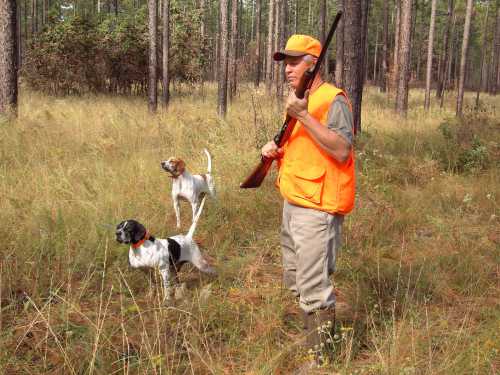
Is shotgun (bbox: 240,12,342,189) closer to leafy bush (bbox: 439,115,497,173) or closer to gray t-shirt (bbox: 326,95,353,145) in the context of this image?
gray t-shirt (bbox: 326,95,353,145)

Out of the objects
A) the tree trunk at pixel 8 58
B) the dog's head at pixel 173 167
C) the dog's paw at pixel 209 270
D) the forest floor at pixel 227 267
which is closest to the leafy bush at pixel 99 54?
the tree trunk at pixel 8 58

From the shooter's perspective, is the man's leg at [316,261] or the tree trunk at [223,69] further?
the tree trunk at [223,69]

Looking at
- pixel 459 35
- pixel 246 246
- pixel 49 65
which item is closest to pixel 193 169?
pixel 246 246

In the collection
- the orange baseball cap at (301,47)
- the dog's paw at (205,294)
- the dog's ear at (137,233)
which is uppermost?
the orange baseball cap at (301,47)

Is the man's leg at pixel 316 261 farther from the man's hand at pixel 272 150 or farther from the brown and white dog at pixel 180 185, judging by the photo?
the brown and white dog at pixel 180 185

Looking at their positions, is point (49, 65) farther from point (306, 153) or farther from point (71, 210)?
point (306, 153)

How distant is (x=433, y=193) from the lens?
7.01 metres

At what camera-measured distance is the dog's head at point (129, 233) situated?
11.6ft

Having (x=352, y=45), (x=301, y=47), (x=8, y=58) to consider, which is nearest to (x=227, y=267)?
(x=301, y=47)

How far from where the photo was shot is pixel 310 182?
269cm

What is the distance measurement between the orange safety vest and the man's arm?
0.07 meters

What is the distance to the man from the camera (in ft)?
8.50

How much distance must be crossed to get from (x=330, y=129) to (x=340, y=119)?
0.08 meters

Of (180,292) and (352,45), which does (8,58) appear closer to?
(352,45)
